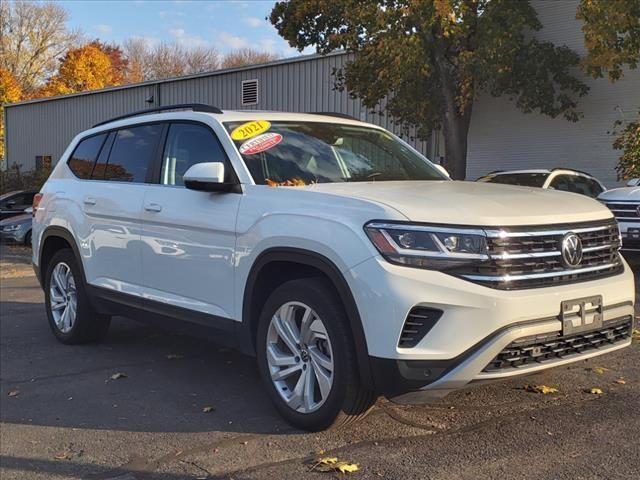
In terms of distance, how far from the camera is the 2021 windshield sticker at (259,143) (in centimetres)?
441

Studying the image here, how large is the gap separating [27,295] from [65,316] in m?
3.89

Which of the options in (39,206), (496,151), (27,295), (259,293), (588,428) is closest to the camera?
(588,428)

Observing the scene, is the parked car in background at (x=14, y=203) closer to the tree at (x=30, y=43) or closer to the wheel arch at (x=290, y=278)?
the wheel arch at (x=290, y=278)

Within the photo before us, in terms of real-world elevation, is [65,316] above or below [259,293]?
below

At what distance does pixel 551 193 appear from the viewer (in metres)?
4.18

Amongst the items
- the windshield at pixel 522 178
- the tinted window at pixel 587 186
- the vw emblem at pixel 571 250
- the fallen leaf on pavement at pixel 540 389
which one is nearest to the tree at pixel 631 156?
the tinted window at pixel 587 186

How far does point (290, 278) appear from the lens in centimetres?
402

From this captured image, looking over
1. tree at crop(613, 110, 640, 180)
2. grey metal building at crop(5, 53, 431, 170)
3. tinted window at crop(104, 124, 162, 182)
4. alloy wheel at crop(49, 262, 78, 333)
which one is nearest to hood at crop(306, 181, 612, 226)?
tinted window at crop(104, 124, 162, 182)

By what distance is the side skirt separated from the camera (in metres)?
4.30

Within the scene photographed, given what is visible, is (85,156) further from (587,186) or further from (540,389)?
(587,186)

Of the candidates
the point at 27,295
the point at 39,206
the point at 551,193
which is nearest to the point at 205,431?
the point at 551,193

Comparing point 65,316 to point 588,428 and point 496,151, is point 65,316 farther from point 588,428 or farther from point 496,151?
point 496,151

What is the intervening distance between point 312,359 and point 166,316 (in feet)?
4.74

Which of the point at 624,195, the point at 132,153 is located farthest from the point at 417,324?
the point at 624,195
